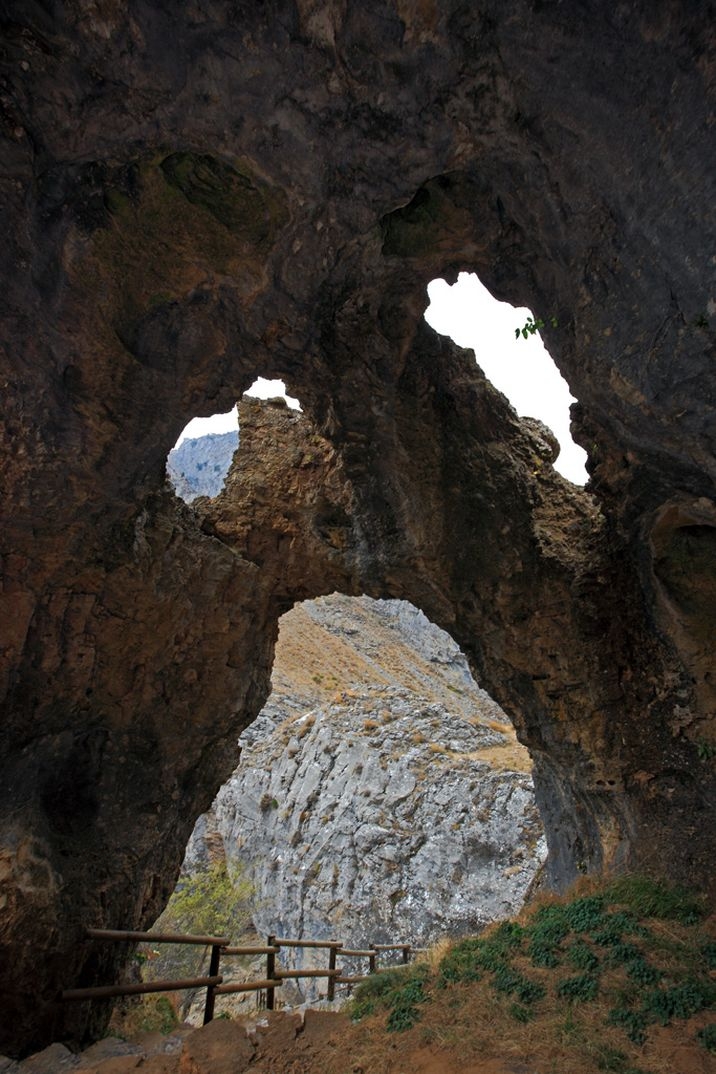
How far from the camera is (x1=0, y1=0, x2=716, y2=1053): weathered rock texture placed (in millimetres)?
4457

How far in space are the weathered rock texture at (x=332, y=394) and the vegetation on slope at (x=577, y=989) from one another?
4.17 feet

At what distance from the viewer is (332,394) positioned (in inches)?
335

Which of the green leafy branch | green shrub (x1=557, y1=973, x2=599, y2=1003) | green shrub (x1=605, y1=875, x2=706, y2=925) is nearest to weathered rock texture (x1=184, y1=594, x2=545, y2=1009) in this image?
green shrub (x1=605, y1=875, x2=706, y2=925)

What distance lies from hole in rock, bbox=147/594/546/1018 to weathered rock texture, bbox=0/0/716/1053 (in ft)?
30.0

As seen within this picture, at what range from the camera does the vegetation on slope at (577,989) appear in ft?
20.2

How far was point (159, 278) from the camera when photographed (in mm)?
6656

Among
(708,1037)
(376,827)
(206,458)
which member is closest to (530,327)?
(708,1037)

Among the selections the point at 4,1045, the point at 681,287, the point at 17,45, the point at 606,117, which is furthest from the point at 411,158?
the point at 4,1045

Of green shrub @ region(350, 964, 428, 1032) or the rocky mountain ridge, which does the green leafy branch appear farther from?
the rocky mountain ridge

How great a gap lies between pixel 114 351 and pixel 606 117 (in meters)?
5.32

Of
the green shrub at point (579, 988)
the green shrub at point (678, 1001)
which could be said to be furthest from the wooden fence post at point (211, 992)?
the green shrub at point (678, 1001)

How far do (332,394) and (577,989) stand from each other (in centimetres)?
800

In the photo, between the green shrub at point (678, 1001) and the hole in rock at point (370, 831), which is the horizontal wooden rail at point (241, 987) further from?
the hole in rock at point (370, 831)

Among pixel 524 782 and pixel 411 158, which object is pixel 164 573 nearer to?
pixel 411 158
